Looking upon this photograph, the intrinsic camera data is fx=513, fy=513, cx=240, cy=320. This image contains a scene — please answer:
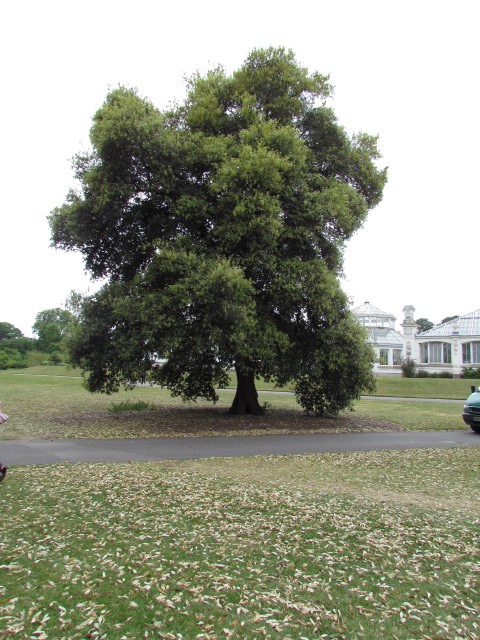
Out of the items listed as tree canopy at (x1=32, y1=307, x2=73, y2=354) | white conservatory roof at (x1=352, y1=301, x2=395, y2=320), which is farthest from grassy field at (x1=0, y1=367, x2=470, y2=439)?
tree canopy at (x1=32, y1=307, x2=73, y2=354)

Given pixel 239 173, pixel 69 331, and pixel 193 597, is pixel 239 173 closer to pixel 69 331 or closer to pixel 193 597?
pixel 69 331

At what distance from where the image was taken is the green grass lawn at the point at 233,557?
4.51 metres

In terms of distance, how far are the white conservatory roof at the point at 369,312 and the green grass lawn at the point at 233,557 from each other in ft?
264

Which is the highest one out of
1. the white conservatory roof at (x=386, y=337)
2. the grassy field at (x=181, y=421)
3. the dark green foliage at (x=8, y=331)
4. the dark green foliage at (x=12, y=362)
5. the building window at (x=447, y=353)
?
the dark green foliage at (x=8, y=331)

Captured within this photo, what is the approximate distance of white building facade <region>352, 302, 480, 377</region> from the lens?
62.9 m

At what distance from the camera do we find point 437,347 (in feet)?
218

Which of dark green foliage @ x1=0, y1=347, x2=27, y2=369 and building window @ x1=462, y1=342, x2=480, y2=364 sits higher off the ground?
building window @ x1=462, y1=342, x2=480, y2=364

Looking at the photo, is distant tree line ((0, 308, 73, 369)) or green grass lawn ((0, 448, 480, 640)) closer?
green grass lawn ((0, 448, 480, 640))

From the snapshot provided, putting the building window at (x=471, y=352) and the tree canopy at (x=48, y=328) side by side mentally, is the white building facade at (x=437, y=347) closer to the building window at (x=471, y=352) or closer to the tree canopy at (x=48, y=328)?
the building window at (x=471, y=352)

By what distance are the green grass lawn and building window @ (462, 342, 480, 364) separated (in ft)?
190

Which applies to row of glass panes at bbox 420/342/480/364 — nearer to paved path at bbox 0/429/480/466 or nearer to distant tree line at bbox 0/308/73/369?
paved path at bbox 0/429/480/466

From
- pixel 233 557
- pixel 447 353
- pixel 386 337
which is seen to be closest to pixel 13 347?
pixel 386 337

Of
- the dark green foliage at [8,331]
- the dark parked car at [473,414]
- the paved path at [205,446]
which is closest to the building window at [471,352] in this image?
the dark parked car at [473,414]

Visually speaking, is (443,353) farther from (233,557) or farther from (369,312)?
(233,557)
